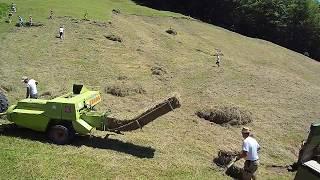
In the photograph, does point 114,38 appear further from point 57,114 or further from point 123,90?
point 57,114

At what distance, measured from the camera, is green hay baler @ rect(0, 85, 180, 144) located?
1681 cm

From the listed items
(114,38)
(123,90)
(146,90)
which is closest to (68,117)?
(123,90)

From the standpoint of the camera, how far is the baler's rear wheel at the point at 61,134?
1694 cm

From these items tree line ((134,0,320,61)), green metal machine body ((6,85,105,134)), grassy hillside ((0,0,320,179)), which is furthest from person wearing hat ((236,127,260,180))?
tree line ((134,0,320,61))

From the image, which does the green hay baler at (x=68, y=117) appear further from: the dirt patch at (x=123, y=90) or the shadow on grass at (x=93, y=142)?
the dirt patch at (x=123, y=90)

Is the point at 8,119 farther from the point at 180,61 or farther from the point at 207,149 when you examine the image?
the point at 180,61

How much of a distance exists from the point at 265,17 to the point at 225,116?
214 feet

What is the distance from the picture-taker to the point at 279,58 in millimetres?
61375

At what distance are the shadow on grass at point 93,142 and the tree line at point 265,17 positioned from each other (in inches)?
2527

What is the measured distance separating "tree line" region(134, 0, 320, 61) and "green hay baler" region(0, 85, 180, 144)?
6472cm

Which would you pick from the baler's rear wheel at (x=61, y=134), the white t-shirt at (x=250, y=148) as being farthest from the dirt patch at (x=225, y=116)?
the white t-shirt at (x=250, y=148)

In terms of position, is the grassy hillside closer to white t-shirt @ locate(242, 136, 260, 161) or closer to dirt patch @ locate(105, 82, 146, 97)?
dirt patch @ locate(105, 82, 146, 97)

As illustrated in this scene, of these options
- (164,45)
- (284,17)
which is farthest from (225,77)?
(284,17)

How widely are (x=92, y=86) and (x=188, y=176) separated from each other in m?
13.2
